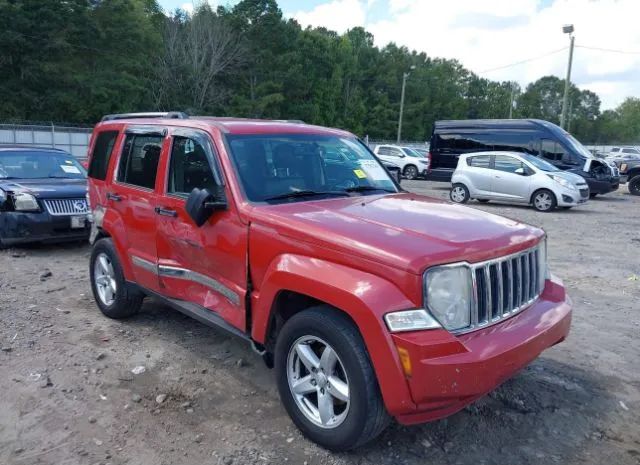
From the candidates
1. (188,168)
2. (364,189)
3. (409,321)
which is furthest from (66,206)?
(409,321)

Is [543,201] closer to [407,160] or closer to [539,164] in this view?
[539,164]

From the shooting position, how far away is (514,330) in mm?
2982

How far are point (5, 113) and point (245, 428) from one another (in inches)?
1618

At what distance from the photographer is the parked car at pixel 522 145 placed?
16906mm

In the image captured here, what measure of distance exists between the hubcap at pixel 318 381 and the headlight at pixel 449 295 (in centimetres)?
60

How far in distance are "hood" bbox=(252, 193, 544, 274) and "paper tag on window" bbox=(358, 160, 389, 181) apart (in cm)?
62

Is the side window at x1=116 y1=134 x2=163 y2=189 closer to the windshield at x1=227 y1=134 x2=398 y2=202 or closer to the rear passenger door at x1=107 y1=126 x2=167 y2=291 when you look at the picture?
the rear passenger door at x1=107 y1=126 x2=167 y2=291

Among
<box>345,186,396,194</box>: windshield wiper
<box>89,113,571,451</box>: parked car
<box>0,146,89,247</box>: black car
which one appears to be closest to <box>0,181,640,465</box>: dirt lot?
<box>89,113,571,451</box>: parked car

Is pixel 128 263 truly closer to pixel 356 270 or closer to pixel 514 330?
pixel 356 270

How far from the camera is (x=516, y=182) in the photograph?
47.8 feet

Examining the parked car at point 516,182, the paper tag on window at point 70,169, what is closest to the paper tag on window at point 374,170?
the paper tag on window at point 70,169

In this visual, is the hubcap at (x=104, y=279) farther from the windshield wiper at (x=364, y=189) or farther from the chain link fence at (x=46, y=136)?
the chain link fence at (x=46, y=136)

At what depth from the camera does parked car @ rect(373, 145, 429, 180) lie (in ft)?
85.6

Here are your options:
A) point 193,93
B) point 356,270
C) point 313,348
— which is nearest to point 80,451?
point 313,348
